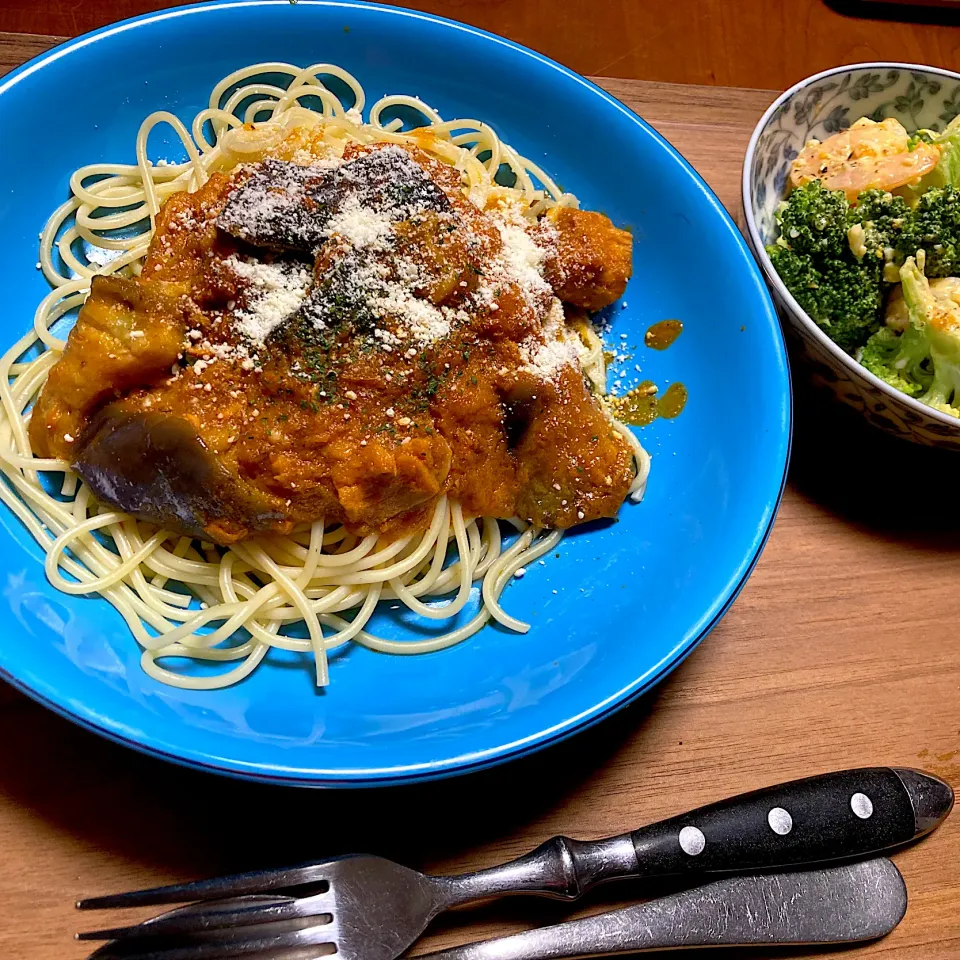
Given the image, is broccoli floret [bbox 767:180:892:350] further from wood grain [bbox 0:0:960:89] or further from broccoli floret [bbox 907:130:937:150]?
wood grain [bbox 0:0:960:89]

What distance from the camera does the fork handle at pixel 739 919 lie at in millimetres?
2477

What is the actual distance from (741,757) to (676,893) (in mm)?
580

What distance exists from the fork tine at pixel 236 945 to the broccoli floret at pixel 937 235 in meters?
3.41

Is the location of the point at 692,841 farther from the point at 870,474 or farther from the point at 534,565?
the point at 870,474

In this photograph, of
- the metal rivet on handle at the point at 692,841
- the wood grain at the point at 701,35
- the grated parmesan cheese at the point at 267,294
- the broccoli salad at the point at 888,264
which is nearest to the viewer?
the metal rivet on handle at the point at 692,841

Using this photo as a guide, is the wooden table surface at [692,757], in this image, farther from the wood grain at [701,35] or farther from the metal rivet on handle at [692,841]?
the wood grain at [701,35]

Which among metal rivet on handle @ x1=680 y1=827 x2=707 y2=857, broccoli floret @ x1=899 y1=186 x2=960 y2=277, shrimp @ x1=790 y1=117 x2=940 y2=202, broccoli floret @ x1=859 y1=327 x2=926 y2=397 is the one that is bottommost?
metal rivet on handle @ x1=680 y1=827 x2=707 y2=857

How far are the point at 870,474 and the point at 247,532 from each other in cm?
268

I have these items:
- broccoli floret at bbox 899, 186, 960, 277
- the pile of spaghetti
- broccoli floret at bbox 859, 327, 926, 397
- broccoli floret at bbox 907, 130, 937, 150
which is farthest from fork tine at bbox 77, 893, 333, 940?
broccoli floret at bbox 907, 130, 937, 150

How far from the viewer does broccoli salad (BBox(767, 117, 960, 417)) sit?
335 cm

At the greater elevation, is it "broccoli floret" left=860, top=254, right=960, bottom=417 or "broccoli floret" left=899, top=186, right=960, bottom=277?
"broccoli floret" left=899, top=186, right=960, bottom=277

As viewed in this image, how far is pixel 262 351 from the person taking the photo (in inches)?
109

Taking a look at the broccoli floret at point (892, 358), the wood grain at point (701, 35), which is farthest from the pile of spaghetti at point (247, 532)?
the wood grain at point (701, 35)

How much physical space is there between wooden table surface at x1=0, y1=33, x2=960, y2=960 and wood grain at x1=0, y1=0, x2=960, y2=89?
7.22 feet
